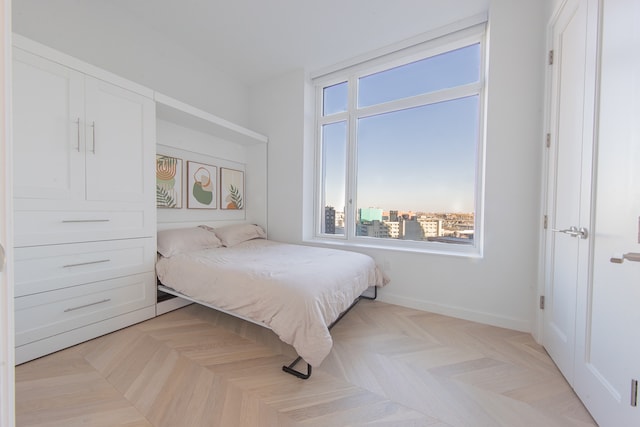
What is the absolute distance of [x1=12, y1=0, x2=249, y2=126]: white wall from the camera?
1.89 meters

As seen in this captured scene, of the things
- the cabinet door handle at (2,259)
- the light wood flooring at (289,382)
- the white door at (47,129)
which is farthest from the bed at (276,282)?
the cabinet door handle at (2,259)

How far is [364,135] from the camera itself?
3.08m

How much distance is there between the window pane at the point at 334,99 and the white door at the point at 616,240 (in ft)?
7.82

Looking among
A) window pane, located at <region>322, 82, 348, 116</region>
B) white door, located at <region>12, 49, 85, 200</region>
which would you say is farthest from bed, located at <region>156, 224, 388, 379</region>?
window pane, located at <region>322, 82, 348, 116</region>

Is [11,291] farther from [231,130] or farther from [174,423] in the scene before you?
[231,130]

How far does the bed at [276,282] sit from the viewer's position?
4.66 feet

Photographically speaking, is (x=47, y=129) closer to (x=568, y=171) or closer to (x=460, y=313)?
(x=568, y=171)

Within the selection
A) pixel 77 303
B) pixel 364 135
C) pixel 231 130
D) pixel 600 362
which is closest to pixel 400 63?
pixel 364 135

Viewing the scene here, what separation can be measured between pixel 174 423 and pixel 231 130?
2729mm

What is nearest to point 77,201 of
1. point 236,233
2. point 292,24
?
point 236,233

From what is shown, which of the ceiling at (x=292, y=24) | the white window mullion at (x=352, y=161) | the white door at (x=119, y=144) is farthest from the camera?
the white window mullion at (x=352, y=161)

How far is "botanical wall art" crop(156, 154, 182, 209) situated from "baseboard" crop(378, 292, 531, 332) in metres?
2.55

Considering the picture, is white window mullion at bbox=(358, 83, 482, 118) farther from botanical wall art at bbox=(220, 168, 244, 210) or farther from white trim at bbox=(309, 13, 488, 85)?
botanical wall art at bbox=(220, 168, 244, 210)

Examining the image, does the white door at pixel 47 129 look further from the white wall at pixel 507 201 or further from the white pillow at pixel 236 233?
the white wall at pixel 507 201
